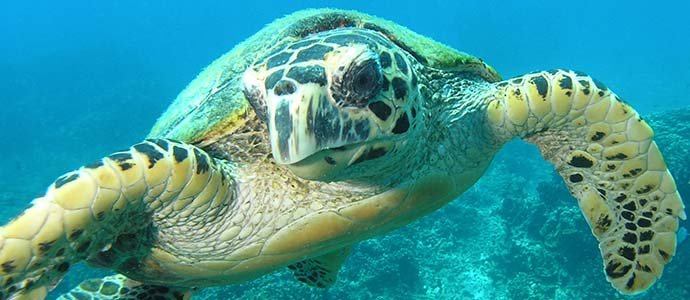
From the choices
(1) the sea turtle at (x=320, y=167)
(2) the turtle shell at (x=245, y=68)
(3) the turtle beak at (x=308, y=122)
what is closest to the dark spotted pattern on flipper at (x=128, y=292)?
(1) the sea turtle at (x=320, y=167)

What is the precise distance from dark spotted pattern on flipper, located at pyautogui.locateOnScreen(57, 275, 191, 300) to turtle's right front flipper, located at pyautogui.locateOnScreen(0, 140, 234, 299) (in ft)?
3.95

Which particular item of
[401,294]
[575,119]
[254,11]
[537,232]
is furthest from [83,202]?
[254,11]

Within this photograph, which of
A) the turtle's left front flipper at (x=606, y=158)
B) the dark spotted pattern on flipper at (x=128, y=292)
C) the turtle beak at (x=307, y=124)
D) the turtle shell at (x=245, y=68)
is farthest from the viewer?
the dark spotted pattern on flipper at (x=128, y=292)

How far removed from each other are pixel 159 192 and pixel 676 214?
312cm

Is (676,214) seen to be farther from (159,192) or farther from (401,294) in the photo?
(401,294)

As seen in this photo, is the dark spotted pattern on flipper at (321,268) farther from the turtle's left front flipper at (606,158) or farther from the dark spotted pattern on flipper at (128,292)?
the turtle's left front flipper at (606,158)

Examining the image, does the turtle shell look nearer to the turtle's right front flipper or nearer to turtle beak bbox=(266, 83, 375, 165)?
the turtle's right front flipper

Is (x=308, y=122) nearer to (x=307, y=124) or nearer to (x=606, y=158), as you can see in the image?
(x=307, y=124)

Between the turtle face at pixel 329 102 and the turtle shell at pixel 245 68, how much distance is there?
622 millimetres

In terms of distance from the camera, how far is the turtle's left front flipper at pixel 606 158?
10.00 ft

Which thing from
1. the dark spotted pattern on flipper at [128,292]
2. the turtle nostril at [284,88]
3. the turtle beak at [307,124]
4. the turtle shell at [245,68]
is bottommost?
the dark spotted pattern on flipper at [128,292]

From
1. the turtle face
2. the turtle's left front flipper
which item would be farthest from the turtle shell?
the turtle face

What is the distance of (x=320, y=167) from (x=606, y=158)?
211 cm

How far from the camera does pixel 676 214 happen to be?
3.26 m
